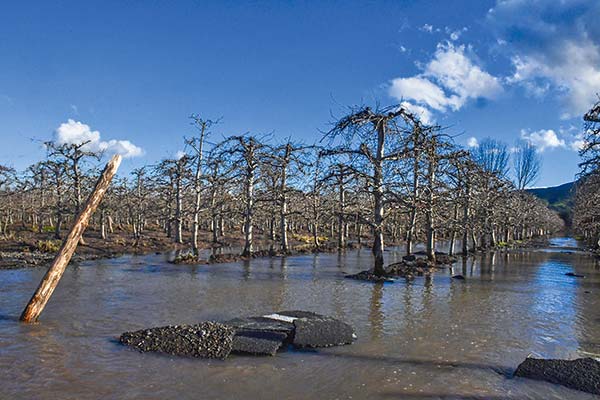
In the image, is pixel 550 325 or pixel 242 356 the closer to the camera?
pixel 242 356

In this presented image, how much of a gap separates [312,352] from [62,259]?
6288mm

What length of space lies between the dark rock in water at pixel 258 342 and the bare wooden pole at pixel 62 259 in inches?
182

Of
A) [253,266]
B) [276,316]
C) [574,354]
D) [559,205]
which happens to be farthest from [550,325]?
[559,205]

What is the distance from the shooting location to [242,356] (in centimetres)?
720

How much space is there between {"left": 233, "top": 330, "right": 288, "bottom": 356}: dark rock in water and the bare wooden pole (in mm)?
4625

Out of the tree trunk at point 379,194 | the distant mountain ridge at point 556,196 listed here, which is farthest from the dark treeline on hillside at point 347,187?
the distant mountain ridge at point 556,196

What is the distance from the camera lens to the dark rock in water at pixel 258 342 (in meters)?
7.34

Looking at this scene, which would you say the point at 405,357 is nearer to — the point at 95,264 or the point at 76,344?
the point at 76,344

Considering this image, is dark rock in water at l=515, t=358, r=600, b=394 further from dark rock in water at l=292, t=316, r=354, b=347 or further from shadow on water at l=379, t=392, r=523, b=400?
dark rock in water at l=292, t=316, r=354, b=347

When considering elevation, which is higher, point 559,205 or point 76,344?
point 559,205

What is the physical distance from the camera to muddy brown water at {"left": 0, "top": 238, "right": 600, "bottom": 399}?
19.5 ft

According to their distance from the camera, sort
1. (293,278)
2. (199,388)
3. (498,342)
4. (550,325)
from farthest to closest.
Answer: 1. (293,278)
2. (550,325)
3. (498,342)
4. (199,388)

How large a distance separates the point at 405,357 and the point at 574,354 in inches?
136

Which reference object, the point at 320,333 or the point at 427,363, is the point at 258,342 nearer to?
the point at 320,333
